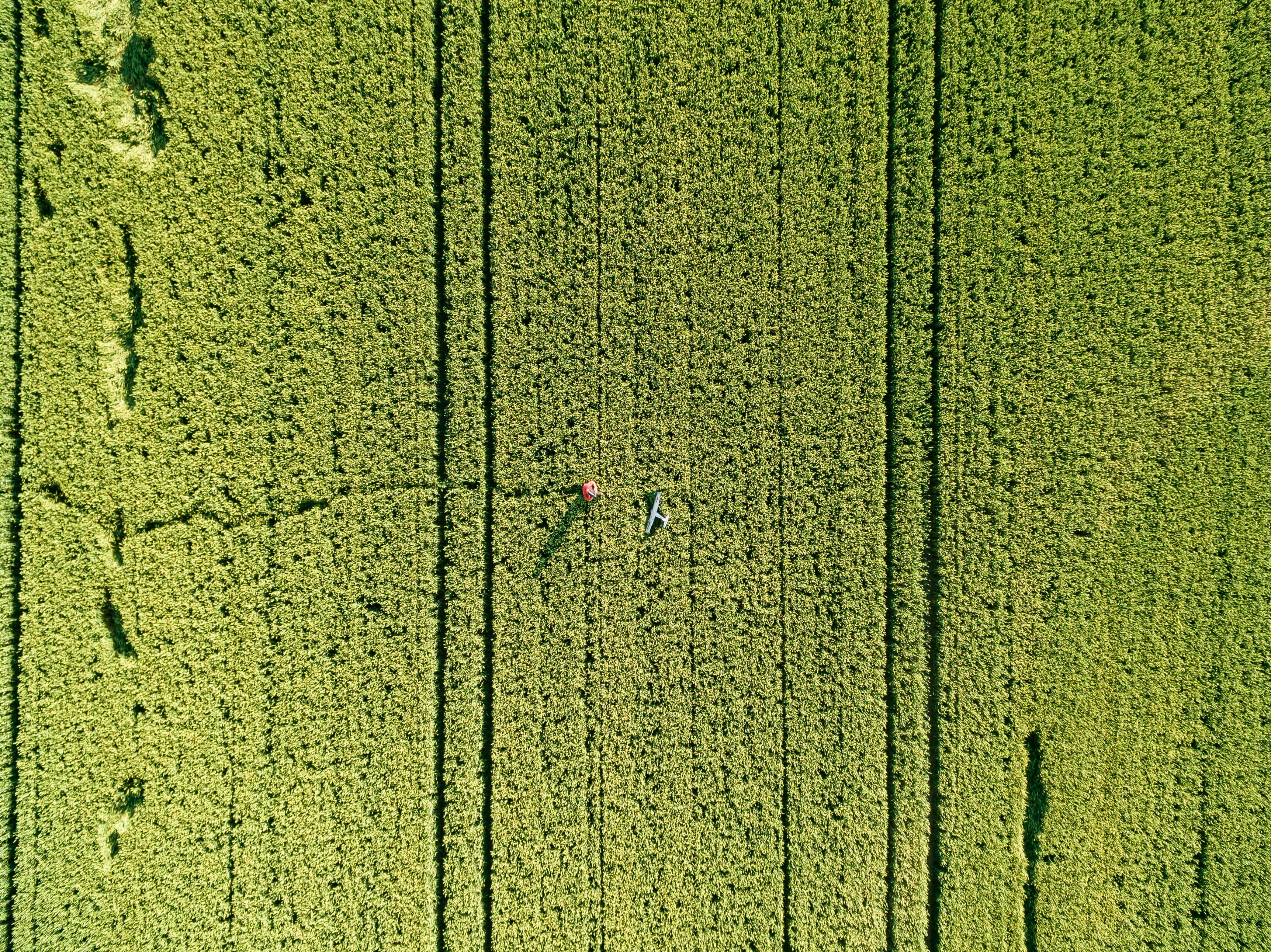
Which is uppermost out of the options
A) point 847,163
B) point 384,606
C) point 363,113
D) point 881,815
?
point 363,113

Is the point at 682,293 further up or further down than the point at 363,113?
further down

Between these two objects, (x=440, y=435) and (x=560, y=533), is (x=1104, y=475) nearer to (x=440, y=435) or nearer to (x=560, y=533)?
(x=560, y=533)

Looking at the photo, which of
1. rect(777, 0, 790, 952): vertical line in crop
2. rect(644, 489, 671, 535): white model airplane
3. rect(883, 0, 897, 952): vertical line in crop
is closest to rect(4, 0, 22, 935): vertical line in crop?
rect(644, 489, 671, 535): white model airplane

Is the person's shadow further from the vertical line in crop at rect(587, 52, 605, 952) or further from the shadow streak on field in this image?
the shadow streak on field

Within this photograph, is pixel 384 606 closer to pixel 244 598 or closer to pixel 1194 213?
pixel 244 598

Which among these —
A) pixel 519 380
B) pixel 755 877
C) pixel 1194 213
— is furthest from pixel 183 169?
pixel 1194 213

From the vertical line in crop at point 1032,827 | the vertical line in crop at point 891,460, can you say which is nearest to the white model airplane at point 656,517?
the vertical line in crop at point 891,460
